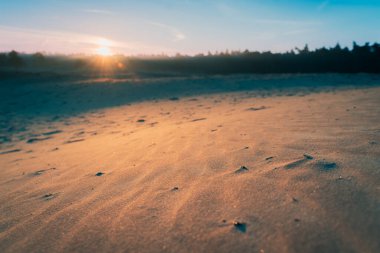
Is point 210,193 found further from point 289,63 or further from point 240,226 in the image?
point 289,63

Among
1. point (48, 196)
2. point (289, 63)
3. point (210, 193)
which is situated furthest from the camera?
point (289, 63)

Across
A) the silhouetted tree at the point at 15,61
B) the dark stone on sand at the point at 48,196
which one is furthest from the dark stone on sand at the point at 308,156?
the silhouetted tree at the point at 15,61

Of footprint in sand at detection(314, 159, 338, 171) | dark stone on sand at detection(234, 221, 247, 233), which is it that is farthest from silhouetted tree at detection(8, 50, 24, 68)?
dark stone on sand at detection(234, 221, 247, 233)

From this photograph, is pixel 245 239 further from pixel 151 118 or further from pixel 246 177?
pixel 151 118

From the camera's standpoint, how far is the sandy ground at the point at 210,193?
170 cm

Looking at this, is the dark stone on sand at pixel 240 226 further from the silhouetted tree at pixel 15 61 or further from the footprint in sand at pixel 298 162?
the silhouetted tree at pixel 15 61

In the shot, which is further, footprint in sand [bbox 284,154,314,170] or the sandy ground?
footprint in sand [bbox 284,154,314,170]

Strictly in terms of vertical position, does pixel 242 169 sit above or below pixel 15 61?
below

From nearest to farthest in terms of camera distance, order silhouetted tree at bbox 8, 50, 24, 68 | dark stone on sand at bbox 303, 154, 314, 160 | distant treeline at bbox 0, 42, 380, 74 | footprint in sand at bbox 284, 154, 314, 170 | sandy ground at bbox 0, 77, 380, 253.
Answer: sandy ground at bbox 0, 77, 380, 253 < footprint in sand at bbox 284, 154, 314, 170 < dark stone on sand at bbox 303, 154, 314, 160 < distant treeline at bbox 0, 42, 380, 74 < silhouetted tree at bbox 8, 50, 24, 68

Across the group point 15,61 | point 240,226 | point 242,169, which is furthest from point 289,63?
point 240,226

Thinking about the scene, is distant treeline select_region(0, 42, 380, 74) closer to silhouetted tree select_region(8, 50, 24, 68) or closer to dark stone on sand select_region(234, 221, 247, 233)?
silhouetted tree select_region(8, 50, 24, 68)

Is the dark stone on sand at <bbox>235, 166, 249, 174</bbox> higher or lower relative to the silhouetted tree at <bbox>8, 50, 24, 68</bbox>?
lower

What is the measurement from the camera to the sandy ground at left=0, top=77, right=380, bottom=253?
66.9 inches

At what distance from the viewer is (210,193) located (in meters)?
2.22
